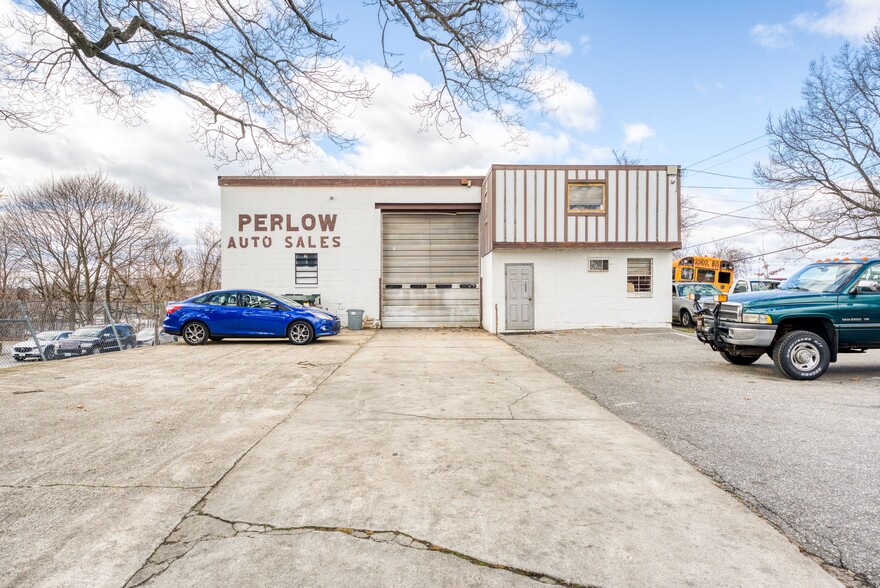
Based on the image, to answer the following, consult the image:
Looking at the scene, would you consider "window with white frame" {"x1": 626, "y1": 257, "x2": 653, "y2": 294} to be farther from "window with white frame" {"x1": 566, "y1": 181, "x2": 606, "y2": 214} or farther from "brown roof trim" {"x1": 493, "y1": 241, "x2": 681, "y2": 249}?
"window with white frame" {"x1": 566, "y1": 181, "x2": 606, "y2": 214}

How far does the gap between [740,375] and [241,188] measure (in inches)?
713

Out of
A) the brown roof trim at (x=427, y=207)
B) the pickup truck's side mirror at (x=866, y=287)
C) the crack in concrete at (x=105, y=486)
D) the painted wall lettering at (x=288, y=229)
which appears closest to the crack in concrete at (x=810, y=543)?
the crack in concrete at (x=105, y=486)

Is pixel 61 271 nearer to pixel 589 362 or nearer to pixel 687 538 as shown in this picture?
pixel 589 362

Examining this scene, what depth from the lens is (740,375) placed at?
7656 mm

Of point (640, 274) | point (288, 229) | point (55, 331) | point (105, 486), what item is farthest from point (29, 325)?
point (640, 274)

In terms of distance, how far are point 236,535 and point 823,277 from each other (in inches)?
372

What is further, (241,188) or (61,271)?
(61,271)

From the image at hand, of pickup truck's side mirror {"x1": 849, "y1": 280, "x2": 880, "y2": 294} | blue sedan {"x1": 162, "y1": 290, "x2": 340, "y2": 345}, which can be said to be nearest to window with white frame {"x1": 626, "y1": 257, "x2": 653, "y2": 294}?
pickup truck's side mirror {"x1": 849, "y1": 280, "x2": 880, "y2": 294}

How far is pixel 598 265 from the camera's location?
55.3ft

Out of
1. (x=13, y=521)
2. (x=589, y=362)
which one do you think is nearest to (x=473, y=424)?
(x=13, y=521)

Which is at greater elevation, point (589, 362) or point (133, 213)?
point (133, 213)

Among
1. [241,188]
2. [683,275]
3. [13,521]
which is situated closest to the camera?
[13,521]

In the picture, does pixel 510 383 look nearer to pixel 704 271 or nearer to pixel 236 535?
pixel 236 535

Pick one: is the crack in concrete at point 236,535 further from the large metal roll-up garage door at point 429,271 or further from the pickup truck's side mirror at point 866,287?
the large metal roll-up garage door at point 429,271
